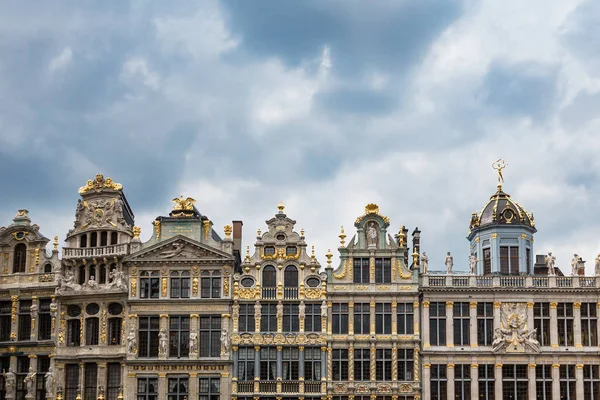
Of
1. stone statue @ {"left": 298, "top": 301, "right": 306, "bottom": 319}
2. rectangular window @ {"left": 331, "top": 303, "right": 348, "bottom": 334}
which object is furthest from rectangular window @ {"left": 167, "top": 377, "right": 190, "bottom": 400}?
rectangular window @ {"left": 331, "top": 303, "right": 348, "bottom": 334}

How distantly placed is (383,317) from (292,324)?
5.77 metres

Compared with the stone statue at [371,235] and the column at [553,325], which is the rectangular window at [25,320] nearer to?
the stone statue at [371,235]

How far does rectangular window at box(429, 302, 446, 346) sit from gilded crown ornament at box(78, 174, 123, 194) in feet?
72.4

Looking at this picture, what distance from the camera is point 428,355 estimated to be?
6969 centimetres

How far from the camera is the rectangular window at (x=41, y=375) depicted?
71.8 meters

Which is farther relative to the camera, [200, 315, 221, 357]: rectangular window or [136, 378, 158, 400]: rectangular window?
[200, 315, 221, 357]: rectangular window

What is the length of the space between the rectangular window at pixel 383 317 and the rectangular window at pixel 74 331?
1918cm

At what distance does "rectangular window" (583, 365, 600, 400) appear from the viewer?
6956cm

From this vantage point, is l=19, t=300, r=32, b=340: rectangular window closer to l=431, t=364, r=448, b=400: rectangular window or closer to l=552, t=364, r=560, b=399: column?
l=431, t=364, r=448, b=400: rectangular window

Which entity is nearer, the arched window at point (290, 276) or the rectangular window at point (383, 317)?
the rectangular window at point (383, 317)

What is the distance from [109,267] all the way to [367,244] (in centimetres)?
1678

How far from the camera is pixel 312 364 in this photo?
69.7 m

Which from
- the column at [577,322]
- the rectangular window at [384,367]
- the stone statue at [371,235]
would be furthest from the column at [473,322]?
the stone statue at [371,235]

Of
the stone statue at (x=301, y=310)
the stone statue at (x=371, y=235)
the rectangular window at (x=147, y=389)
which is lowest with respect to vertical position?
the rectangular window at (x=147, y=389)
